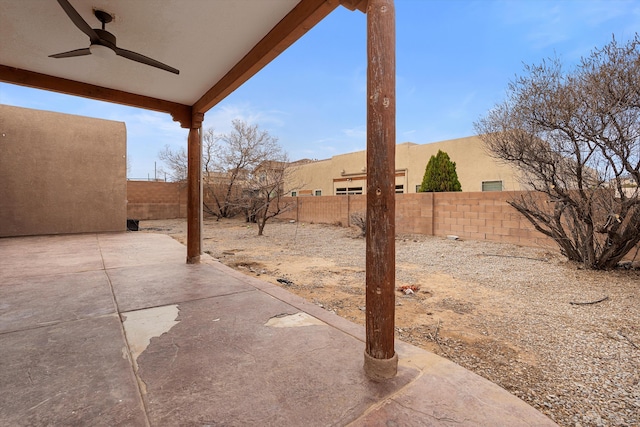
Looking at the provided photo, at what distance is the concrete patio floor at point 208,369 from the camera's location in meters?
1.19

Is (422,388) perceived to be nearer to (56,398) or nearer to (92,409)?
(92,409)

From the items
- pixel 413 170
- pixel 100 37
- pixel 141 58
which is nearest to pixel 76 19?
pixel 100 37

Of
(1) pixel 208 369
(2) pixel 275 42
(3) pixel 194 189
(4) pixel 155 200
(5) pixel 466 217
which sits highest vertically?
(2) pixel 275 42

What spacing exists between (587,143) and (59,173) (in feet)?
34.2

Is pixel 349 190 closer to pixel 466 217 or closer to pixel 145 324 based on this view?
pixel 466 217

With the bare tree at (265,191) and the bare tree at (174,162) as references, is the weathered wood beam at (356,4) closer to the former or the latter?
the bare tree at (265,191)

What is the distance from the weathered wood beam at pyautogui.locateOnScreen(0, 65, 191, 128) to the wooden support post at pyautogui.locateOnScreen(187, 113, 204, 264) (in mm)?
177

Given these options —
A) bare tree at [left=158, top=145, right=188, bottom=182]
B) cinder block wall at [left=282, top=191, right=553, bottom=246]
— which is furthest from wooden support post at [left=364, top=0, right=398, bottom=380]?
bare tree at [left=158, top=145, right=188, bottom=182]

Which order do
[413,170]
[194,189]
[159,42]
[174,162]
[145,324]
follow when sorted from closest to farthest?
[145,324], [159,42], [194,189], [413,170], [174,162]

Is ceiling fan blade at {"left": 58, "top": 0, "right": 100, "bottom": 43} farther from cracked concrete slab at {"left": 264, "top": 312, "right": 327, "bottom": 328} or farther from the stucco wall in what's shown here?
the stucco wall

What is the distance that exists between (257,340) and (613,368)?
2.41 meters

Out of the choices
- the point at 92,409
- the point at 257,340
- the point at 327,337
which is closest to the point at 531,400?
the point at 327,337

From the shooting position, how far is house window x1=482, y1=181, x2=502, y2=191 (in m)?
11.9

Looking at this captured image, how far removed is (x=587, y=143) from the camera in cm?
411
